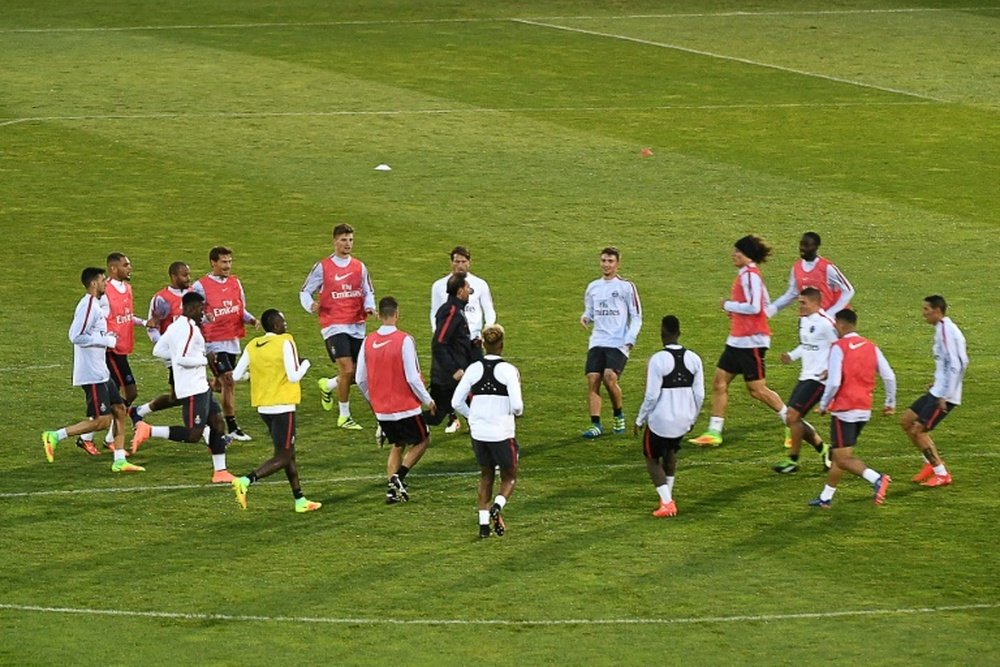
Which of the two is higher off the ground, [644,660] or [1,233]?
[1,233]

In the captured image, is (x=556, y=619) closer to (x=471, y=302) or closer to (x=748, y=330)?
(x=748, y=330)

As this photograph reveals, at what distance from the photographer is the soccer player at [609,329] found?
780 inches

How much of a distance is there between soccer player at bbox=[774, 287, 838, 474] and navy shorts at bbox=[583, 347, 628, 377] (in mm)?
1998

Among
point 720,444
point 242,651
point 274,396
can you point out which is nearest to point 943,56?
point 720,444

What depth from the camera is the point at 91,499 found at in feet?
58.5

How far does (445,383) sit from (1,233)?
13.7 metres

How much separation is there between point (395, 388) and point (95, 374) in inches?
135

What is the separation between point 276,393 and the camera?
1717 centimetres

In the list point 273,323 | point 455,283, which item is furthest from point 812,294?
point 273,323

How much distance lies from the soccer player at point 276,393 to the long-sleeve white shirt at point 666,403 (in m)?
3.17

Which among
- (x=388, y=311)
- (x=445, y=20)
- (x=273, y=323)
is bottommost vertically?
(x=273, y=323)

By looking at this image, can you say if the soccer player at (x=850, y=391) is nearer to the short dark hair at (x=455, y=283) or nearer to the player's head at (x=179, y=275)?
the short dark hair at (x=455, y=283)

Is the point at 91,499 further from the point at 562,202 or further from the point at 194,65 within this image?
the point at 194,65

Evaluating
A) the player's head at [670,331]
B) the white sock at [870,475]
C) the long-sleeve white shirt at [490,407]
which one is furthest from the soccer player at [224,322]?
the white sock at [870,475]
